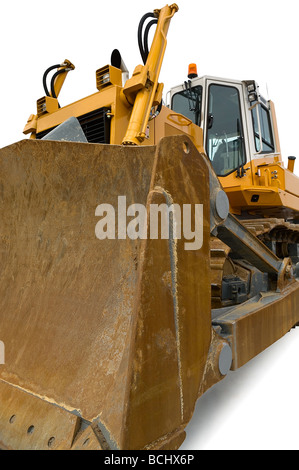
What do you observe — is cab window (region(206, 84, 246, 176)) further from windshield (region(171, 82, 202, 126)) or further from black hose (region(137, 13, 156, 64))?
black hose (region(137, 13, 156, 64))

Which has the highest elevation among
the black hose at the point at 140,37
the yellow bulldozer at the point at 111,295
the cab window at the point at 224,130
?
the black hose at the point at 140,37

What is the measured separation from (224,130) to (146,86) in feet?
4.24

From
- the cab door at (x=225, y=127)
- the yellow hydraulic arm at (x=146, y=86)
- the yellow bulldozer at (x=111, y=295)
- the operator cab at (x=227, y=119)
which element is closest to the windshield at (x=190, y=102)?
the operator cab at (x=227, y=119)

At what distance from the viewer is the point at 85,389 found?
1.15 meters

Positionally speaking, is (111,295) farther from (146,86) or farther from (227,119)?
(227,119)

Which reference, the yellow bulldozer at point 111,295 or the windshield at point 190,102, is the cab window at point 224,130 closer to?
the windshield at point 190,102

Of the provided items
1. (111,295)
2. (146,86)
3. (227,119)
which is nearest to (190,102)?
(227,119)

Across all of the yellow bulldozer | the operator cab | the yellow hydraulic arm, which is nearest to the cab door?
the operator cab

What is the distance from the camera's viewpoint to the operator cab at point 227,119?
3.52m

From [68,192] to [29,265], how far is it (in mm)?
419

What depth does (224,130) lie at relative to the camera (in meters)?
3.64

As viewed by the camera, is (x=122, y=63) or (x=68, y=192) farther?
(x=122, y=63)
